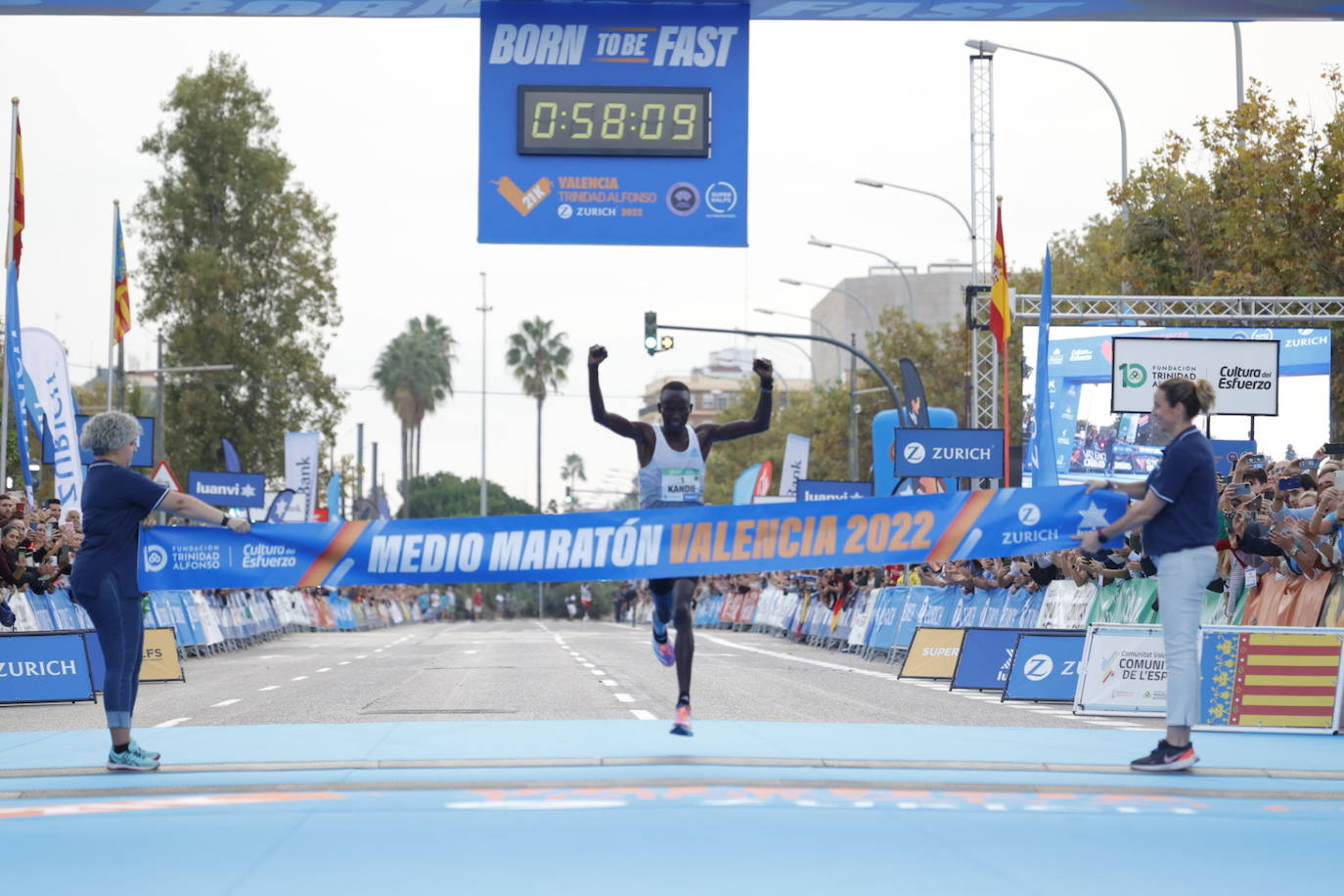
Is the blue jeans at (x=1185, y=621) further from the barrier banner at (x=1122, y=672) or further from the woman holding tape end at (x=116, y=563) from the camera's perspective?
the woman holding tape end at (x=116, y=563)

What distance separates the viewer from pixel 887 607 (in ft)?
102

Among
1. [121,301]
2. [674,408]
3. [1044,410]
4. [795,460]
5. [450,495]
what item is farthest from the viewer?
[450,495]

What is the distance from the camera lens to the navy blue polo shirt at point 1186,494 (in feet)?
34.3

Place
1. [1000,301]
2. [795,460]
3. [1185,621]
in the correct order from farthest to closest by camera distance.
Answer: [795,460]
[1000,301]
[1185,621]

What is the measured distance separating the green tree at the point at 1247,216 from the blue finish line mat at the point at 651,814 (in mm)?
27113

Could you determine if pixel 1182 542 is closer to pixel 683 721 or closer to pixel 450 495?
pixel 683 721

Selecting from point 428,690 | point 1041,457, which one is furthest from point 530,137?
point 1041,457

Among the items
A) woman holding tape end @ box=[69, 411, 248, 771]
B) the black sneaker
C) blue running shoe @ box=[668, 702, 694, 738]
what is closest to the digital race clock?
blue running shoe @ box=[668, 702, 694, 738]

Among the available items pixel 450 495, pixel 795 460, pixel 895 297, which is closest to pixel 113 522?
pixel 795 460

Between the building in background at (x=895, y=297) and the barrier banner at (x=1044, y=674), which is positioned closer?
the barrier banner at (x=1044, y=674)

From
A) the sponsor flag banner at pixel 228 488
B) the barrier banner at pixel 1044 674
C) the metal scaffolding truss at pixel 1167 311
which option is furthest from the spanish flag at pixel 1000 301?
the sponsor flag banner at pixel 228 488

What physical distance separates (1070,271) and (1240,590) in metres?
55.1

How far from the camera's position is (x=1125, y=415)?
41.3 metres

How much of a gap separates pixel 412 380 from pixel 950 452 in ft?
288
